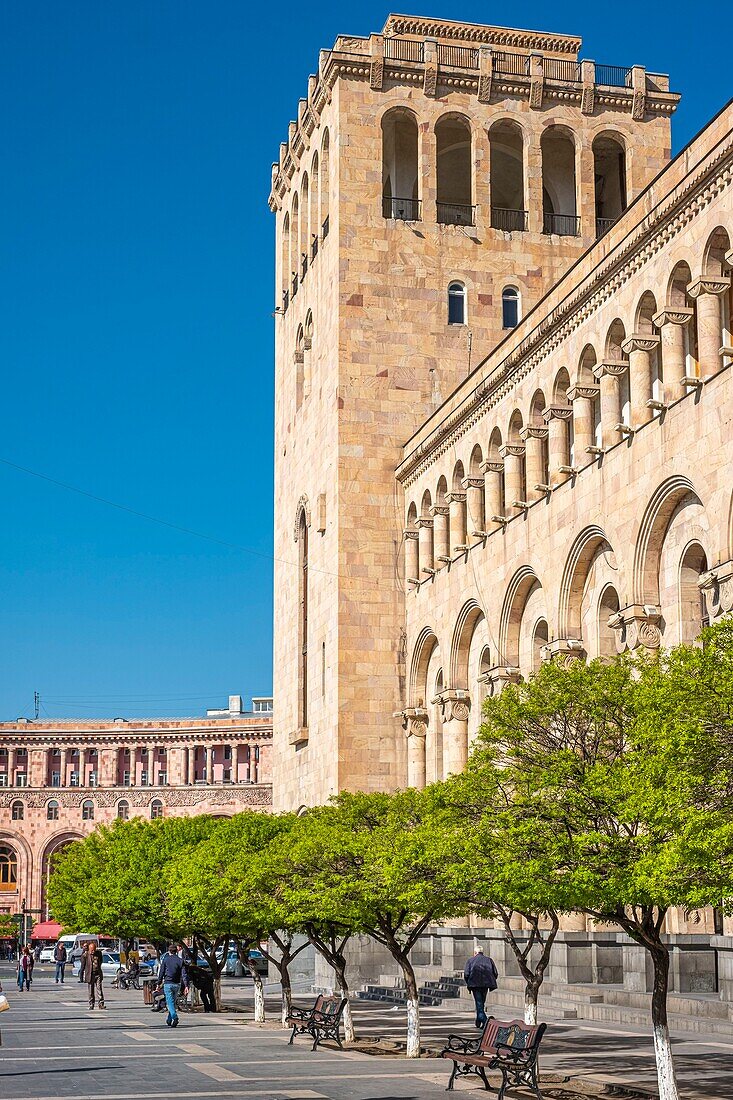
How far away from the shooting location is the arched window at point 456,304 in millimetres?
51562

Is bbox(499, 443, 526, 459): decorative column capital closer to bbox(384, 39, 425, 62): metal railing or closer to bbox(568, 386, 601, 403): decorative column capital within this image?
bbox(568, 386, 601, 403): decorative column capital

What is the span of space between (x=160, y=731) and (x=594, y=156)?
69.9 metres

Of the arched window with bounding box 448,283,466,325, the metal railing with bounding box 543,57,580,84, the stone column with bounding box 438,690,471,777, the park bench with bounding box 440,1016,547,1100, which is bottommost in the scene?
the park bench with bounding box 440,1016,547,1100

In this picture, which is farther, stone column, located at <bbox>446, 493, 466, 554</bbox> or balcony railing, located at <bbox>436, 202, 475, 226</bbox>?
balcony railing, located at <bbox>436, 202, 475, 226</bbox>

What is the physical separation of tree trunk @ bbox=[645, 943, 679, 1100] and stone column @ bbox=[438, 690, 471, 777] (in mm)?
26182

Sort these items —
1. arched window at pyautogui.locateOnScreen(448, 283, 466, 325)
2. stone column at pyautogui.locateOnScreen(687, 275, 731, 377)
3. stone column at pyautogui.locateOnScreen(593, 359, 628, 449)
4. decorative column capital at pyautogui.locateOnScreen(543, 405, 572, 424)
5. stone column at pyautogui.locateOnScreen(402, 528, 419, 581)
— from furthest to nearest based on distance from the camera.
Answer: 1. arched window at pyautogui.locateOnScreen(448, 283, 466, 325)
2. stone column at pyautogui.locateOnScreen(402, 528, 419, 581)
3. decorative column capital at pyautogui.locateOnScreen(543, 405, 572, 424)
4. stone column at pyautogui.locateOnScreen(593, 359, 628, 449)
5. stone column at pyautogui.locateOnScreen(687, 275, 731, 377)

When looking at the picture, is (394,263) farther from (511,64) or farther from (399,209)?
(511,64)

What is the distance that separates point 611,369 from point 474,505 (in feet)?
32.9

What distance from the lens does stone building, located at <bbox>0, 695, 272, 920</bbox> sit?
362 feet

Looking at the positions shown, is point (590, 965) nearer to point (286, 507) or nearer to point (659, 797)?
point (659, 797)

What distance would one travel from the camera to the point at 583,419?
34.7 metres

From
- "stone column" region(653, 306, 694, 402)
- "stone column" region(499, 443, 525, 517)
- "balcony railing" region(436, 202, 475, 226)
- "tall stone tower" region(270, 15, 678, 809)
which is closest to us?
"stone column" region(653, 306, 694, 402)

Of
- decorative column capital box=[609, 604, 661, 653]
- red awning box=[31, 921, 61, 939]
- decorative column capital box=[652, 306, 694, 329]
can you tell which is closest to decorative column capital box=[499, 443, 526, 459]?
decorative column capital box=[652, 306, 694, 329]

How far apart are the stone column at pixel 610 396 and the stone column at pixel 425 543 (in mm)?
13901
